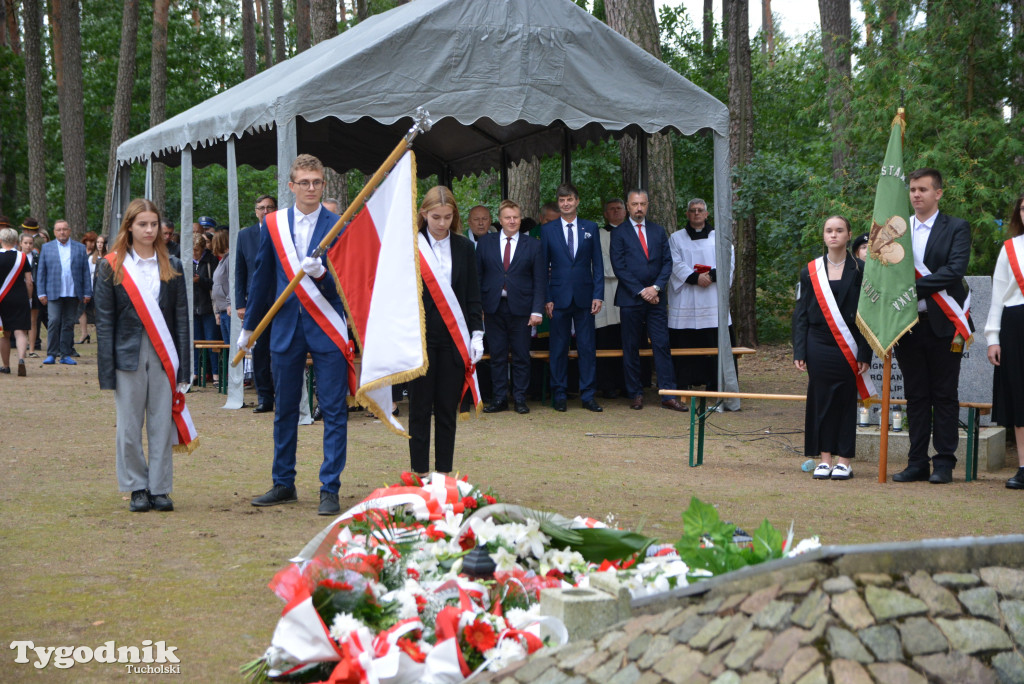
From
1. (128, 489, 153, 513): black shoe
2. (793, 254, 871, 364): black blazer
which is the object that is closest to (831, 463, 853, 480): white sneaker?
(793, 254, 871, 364): black blazer

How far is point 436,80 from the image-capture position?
11.1 meters

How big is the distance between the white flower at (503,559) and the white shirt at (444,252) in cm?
261

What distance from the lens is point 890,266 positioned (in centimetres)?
772

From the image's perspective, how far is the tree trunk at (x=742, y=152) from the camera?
17.6 meters

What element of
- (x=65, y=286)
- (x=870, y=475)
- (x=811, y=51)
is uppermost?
(x=811, y=51)

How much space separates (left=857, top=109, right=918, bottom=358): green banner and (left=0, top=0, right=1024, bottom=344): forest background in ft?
9.26

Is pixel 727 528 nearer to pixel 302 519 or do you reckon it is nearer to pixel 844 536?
pixel 844 536

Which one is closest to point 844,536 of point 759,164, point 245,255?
point 245,255

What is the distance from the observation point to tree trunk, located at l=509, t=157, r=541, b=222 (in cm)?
1728

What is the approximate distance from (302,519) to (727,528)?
10.1ft


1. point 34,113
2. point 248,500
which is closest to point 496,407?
point 248,500

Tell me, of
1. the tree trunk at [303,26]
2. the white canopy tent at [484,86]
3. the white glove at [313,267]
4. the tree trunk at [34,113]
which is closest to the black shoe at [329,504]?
the white glove at [313,267]

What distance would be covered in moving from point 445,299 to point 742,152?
40.7 ft

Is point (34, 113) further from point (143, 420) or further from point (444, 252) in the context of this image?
point (444, 252)
